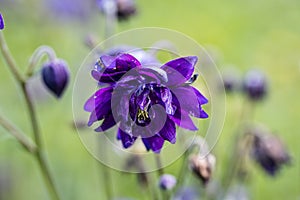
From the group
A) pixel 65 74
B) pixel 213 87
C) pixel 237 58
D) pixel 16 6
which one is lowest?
pixel 237 58

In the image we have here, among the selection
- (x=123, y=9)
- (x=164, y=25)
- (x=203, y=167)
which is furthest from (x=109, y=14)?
(x=164, y=25)

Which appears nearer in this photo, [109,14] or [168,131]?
[168,131]

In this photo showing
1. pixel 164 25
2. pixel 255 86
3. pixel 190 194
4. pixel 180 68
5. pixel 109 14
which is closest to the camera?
pixel 180 68

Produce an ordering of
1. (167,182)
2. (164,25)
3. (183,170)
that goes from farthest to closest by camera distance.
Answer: (164,25), (183,170), (167,182)

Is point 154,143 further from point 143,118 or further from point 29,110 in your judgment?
point 29,110

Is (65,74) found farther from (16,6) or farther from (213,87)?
(16,6)

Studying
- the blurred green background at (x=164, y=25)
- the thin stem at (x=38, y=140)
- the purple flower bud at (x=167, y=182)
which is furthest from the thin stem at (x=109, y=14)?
the purple flower bud at (x=167, y=182)

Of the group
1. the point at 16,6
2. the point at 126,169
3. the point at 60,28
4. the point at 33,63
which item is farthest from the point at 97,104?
the point at 60,28

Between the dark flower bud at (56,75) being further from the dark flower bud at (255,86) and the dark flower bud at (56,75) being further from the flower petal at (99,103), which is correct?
the dark flower bud at (255,86)
